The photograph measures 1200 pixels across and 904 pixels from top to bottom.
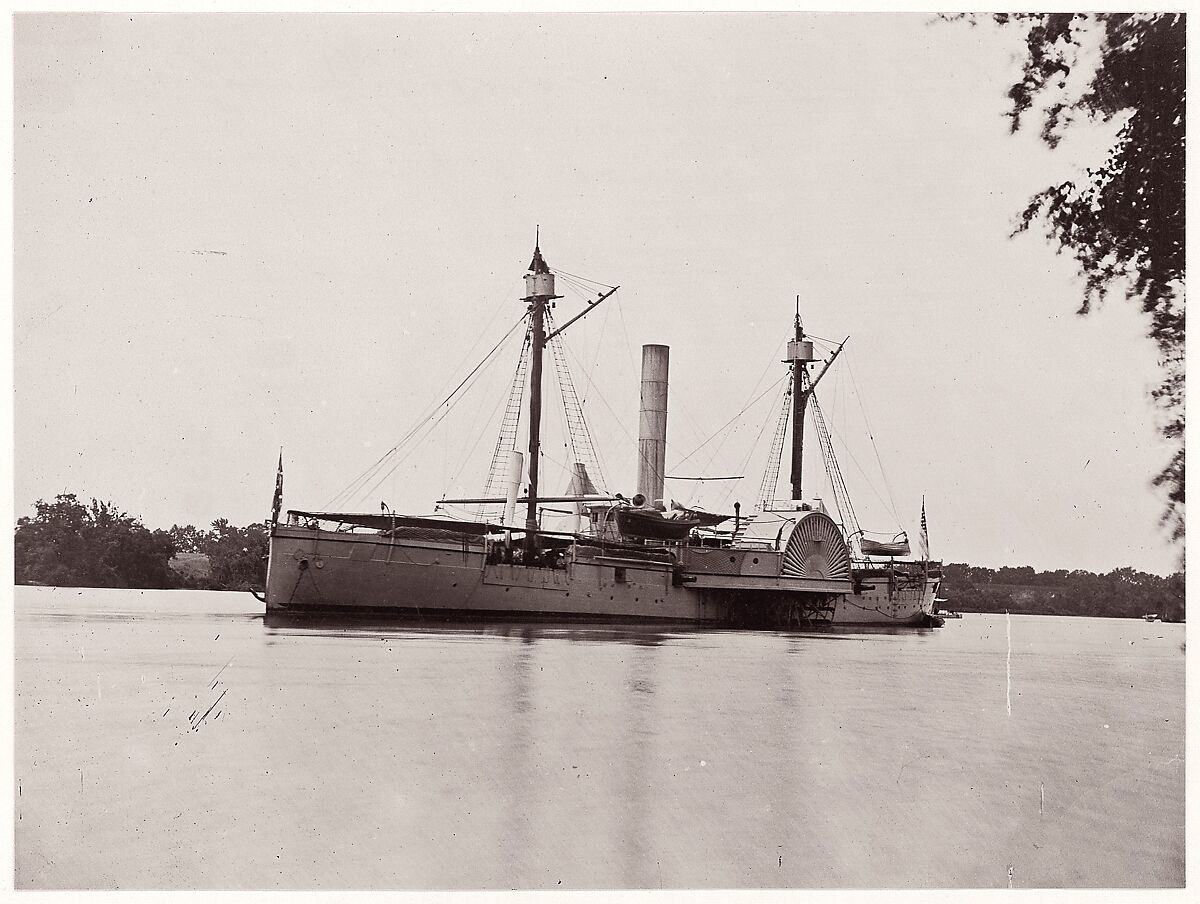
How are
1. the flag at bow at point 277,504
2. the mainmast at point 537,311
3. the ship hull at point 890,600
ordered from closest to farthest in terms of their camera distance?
the flag at bow at point 277,504 → the mainmast at point 537,311 → the ship hull at point 890,600

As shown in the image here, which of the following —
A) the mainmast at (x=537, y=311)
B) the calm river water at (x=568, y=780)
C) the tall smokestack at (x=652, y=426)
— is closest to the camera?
the calm river water at (x=568, y=780)

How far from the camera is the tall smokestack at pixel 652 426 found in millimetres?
53625

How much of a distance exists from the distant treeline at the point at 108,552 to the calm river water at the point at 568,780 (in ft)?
9.25

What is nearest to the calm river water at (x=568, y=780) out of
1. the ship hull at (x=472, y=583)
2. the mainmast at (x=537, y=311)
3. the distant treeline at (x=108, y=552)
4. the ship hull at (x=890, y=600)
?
the distant treeline at (x=108, y=552)

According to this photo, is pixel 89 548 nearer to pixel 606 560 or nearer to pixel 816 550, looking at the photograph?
pixel 606 560

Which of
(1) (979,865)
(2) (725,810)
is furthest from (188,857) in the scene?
(1) (979,865)

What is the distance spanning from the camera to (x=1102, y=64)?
45.9 feet

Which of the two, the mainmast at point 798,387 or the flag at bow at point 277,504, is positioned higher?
the mainmast at point 798,387

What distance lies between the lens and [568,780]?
11320 mm

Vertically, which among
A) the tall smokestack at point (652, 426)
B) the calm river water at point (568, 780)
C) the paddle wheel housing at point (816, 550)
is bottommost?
the calm river water at point (568, 780)

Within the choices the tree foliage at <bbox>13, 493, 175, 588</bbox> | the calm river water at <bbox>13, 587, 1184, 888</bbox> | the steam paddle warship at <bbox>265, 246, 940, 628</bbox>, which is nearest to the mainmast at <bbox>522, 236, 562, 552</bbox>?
the steam paddle warship at <bbox>265, 246, 940, 628</bbox>

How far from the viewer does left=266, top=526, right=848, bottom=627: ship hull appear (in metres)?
37.8

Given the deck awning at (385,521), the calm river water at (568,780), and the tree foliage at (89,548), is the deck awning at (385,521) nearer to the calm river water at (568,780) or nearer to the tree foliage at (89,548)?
the tree foliage at (89,548)

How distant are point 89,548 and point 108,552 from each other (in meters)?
11.3
